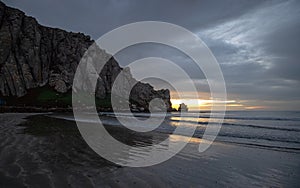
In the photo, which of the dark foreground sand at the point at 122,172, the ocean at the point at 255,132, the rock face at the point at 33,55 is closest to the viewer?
the dark foreground sand at the point at 122,172

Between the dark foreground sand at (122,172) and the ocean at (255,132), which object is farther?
the ocean at (255,132)

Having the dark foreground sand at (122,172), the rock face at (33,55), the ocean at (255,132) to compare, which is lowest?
the dark foreground sand at (122,172)

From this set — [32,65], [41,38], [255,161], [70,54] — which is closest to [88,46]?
[70,54]

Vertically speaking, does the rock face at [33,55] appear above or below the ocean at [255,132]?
above

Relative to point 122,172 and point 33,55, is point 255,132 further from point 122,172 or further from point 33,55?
point 33,55

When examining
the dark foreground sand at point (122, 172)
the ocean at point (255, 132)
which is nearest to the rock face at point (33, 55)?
the ocean at point (255, 132)

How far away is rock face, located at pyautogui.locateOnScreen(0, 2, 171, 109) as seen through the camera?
4432 inches

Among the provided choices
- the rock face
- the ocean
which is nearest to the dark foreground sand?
the ocean

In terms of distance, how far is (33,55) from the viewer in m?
130

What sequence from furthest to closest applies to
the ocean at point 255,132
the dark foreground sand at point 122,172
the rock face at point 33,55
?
the rock face at point 33,55 < the ocean at point 255,132 < the dark foreground sand at point 122,172

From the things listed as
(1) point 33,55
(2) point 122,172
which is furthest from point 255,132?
(1) point 33,55

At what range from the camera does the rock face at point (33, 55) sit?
369 ft

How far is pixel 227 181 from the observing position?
8.02 metres

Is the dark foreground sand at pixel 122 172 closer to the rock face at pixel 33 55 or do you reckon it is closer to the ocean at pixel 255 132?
the ocean at pixel 255 132
